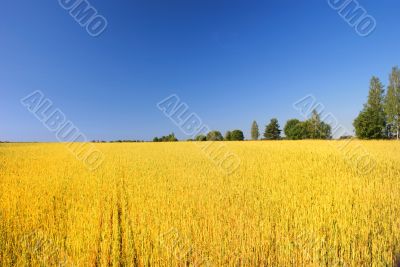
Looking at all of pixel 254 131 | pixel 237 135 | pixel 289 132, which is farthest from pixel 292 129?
pixel 254 131

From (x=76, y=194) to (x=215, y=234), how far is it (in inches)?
198

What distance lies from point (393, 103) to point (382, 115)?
2.85 meters

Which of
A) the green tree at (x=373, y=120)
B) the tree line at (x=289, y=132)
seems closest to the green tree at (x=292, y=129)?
the tree line at (x=289, y=132)

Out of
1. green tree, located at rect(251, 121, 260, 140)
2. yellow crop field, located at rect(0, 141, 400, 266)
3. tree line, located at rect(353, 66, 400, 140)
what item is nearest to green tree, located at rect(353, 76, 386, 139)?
tree line, located at rect(353, 66, 400, 140)

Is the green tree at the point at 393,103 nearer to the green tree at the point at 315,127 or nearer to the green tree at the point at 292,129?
the green tree at the point at 315,127

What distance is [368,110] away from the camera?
46.8 metres

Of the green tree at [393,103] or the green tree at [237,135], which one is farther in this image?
the green tree at [237,135]

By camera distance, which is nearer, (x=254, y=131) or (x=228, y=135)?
(x=228, y=135)

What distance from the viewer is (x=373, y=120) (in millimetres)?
45531

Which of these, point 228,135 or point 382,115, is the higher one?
point 228,135

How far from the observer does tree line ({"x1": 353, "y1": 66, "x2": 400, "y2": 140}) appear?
45.7 meters

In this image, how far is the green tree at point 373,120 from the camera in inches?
1796

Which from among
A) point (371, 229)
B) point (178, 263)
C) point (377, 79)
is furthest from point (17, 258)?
point (377, 79)

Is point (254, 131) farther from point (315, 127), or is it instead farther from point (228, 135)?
point (315, 127)
